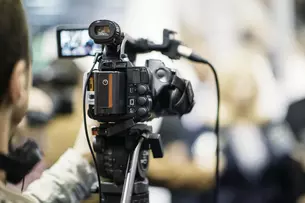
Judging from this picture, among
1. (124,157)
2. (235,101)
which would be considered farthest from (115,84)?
(235,101)

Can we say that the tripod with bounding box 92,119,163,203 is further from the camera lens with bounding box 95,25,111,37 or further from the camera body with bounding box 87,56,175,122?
the camera lens with bounding box 95,25,111,37

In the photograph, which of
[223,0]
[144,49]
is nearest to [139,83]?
[144,49]

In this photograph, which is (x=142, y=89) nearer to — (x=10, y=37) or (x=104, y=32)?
(x=104, y=32)

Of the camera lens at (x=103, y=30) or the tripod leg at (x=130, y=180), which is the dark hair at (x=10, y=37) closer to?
the camera lens at (x=103, y=30)

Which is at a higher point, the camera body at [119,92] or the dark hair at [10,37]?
the dark hair at [10,37]

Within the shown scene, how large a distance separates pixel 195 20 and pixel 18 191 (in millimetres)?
834

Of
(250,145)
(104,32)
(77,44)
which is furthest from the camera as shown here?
(250,145)

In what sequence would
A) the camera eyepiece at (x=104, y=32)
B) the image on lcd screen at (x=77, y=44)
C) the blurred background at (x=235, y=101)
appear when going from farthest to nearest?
the blurred background at (x=235, y=101)
the image on lcd screen at (x=77, y=44)
the camera eyepiece at (x=104, y=32)

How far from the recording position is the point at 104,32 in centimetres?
99

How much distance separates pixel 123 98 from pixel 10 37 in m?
0.25

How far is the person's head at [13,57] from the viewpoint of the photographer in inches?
39.6

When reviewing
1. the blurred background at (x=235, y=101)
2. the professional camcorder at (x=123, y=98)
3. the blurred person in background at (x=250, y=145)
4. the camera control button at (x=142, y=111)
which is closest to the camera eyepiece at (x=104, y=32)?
the professional camcorder at (x=123, y=98)

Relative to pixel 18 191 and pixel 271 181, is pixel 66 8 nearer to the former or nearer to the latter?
pixel 18 191

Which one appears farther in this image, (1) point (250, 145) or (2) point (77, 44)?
(1) point (250, 145)
